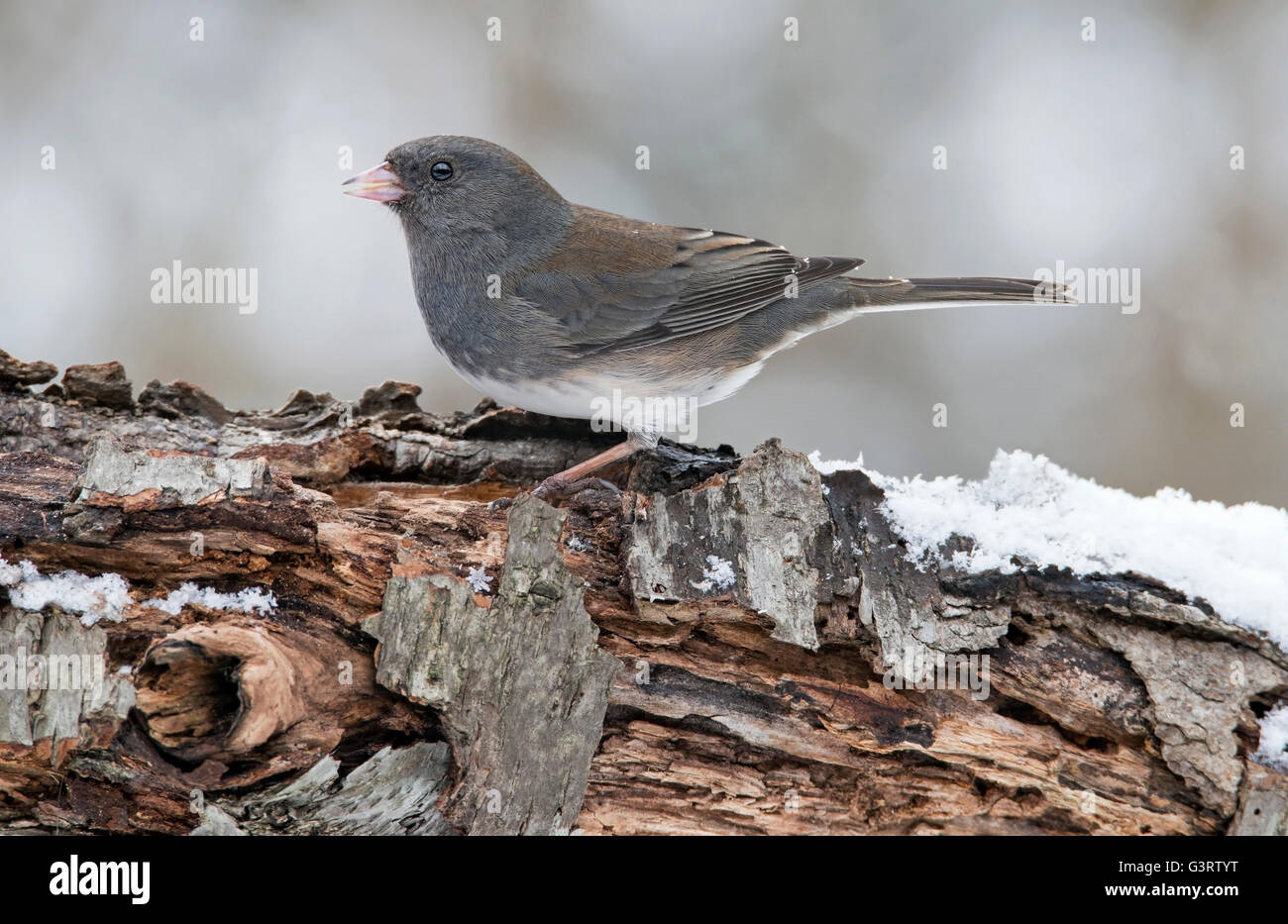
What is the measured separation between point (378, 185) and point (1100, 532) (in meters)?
2.25

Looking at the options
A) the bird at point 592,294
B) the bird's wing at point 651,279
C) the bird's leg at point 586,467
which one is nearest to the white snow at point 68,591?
the bird's leg at point 586,467

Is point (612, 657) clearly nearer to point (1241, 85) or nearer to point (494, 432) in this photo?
point (494, 432)

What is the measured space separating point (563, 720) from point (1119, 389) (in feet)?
11.9

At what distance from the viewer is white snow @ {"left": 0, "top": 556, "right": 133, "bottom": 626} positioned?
176 centimetres

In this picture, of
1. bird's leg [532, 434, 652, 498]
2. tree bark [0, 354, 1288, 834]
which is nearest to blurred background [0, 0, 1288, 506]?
bird's leg [532, 434, 652, 498]

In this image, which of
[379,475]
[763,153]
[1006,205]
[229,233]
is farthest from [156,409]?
[1006,205]

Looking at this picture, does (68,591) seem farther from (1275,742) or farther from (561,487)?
(1275,742)

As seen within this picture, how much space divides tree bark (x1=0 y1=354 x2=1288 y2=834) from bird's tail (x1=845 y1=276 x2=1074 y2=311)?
1175 mm

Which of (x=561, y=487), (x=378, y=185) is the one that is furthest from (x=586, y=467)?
(x=378, y=185)

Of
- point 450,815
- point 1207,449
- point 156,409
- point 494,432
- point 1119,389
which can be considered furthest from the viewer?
point 1119,389

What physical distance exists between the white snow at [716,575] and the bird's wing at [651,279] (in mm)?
940

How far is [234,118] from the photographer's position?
4.30 metres

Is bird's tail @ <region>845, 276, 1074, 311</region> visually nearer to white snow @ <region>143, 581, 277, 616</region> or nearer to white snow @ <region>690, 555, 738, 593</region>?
white snow @ <region>690, 555, 738, 593</region>

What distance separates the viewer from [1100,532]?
2.12 metres
